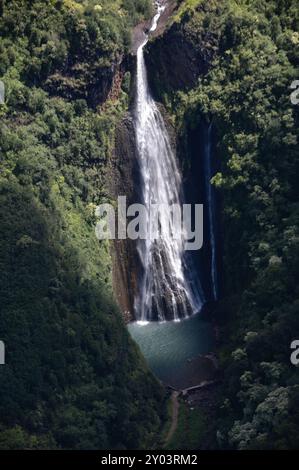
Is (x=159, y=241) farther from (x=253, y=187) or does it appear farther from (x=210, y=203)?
(x=253, y=187)

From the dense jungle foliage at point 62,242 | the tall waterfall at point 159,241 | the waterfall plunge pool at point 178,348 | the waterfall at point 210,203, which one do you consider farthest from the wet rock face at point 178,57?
the waterfall plunge pool at point 178,348

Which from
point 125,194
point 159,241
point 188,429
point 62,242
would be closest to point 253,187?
point 159,241

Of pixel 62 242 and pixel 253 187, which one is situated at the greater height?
pixel 253 187

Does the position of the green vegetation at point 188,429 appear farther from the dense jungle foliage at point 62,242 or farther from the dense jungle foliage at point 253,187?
the dense jungle foliage at point 253,187

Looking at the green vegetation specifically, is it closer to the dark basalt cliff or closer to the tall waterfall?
the tall waterfall

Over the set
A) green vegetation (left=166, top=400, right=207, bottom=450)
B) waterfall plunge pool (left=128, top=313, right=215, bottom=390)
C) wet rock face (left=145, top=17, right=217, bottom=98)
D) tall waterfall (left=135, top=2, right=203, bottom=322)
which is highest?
wet rock face (left=145, top=17, right=217, bottom=98)

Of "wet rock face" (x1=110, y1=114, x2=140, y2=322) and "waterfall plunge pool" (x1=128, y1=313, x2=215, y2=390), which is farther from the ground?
"wet rock face" (x1=110, y1=114, x2=140, y2=322)

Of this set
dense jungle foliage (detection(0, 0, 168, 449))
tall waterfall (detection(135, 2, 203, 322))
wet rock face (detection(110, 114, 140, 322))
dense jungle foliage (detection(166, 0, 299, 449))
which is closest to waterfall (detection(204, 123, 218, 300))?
dense jungle foliage (detection(166, 0, 299, 449))
